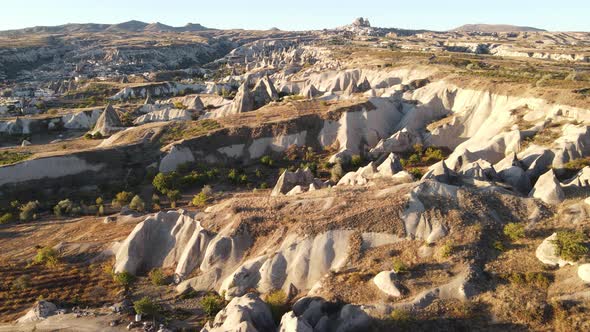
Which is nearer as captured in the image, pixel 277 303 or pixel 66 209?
pixel 277 303

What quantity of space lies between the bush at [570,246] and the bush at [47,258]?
33.8m

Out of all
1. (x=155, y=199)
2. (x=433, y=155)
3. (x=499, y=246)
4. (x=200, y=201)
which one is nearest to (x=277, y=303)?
(x=499, y=246)

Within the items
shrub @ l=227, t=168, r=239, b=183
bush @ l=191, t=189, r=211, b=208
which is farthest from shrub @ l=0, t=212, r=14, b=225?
shrub @ l=227, t=168, r=239, b=183

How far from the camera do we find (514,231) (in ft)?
82.7

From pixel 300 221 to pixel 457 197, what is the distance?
10868 mm

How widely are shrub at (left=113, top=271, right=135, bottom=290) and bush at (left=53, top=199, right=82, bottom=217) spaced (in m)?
17.0

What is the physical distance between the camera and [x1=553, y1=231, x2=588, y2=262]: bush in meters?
22.0

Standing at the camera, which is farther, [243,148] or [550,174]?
[243,148]

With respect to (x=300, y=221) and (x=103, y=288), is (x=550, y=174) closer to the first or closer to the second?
(x=300, y=221)

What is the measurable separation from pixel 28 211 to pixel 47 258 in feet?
44.2

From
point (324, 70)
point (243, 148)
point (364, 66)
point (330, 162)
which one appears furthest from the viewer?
point (324, 70)

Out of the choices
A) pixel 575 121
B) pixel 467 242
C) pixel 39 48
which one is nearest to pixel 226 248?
pixel 467 242

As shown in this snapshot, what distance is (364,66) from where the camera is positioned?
105m

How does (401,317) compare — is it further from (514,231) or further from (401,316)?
(514,231)
